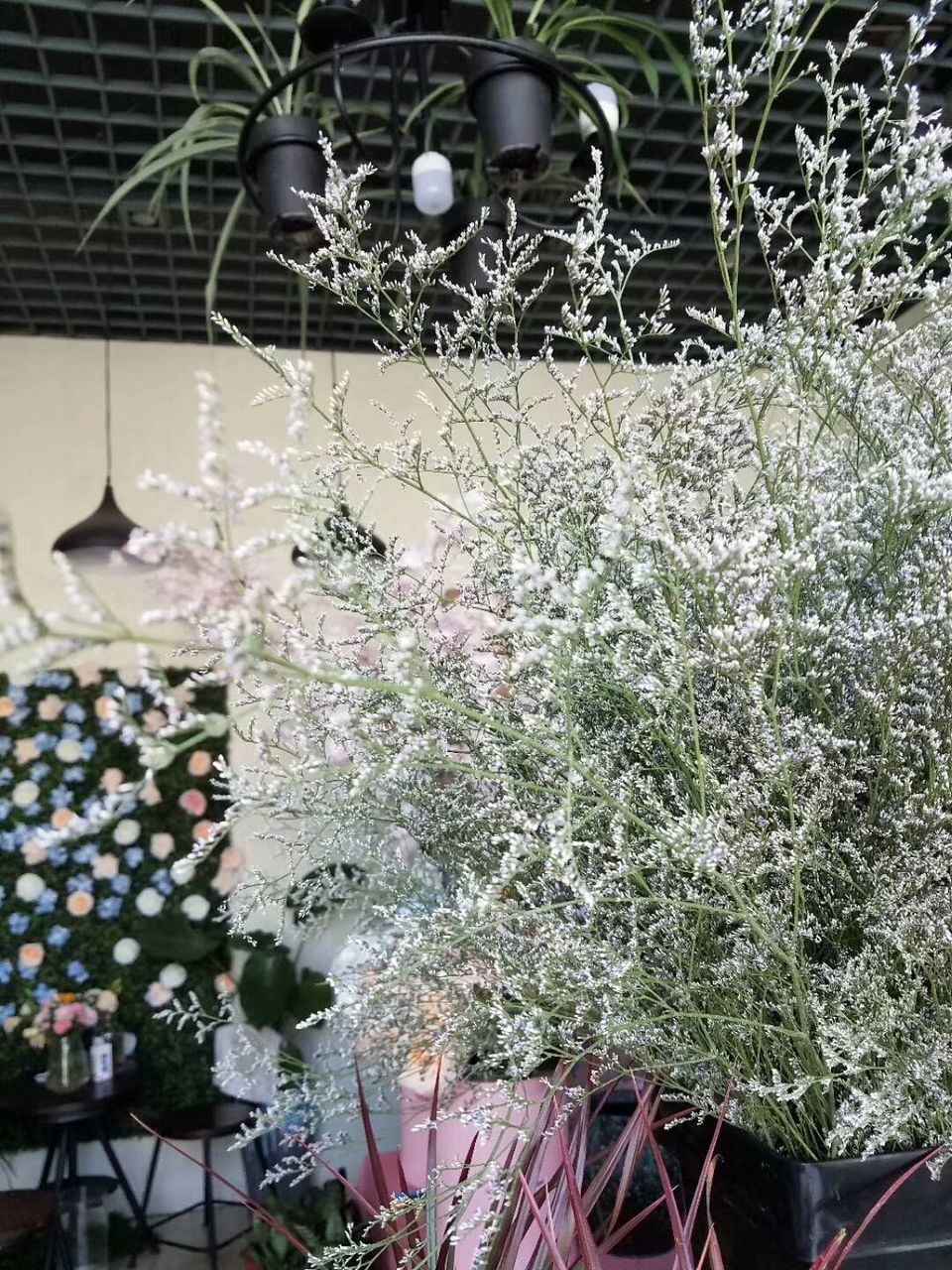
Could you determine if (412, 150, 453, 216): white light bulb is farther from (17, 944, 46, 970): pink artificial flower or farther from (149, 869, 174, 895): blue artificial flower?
(17, 944, 46, 970): pink artificial flower

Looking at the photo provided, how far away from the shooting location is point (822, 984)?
543 mm

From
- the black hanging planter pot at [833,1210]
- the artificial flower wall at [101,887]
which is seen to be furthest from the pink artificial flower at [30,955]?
the black hanging planter pot at [833,1210]

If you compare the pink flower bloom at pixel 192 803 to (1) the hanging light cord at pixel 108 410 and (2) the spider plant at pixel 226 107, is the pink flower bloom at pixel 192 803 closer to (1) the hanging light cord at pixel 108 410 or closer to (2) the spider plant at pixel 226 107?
(1) the hanging light cord at pixel 108 410

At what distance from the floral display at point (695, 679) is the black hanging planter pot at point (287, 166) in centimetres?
123

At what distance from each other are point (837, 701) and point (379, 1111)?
0.49 meters

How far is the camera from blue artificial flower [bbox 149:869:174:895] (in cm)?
421

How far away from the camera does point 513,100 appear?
5.26ft

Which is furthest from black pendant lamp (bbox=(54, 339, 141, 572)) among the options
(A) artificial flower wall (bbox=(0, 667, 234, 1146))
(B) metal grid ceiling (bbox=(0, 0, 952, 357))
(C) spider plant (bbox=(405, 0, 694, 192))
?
(C) spider plant (bbox=(405, 0, 694, 192))

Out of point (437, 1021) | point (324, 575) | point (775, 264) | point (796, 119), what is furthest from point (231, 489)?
point (796, 119)

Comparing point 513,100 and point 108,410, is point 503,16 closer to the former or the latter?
point 513,100

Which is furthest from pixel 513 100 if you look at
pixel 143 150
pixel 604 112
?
pixel 143 150

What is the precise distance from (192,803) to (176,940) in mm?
565

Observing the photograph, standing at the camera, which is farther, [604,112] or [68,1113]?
[68,1113]

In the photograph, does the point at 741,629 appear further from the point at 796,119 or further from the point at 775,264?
the point at 796,119
